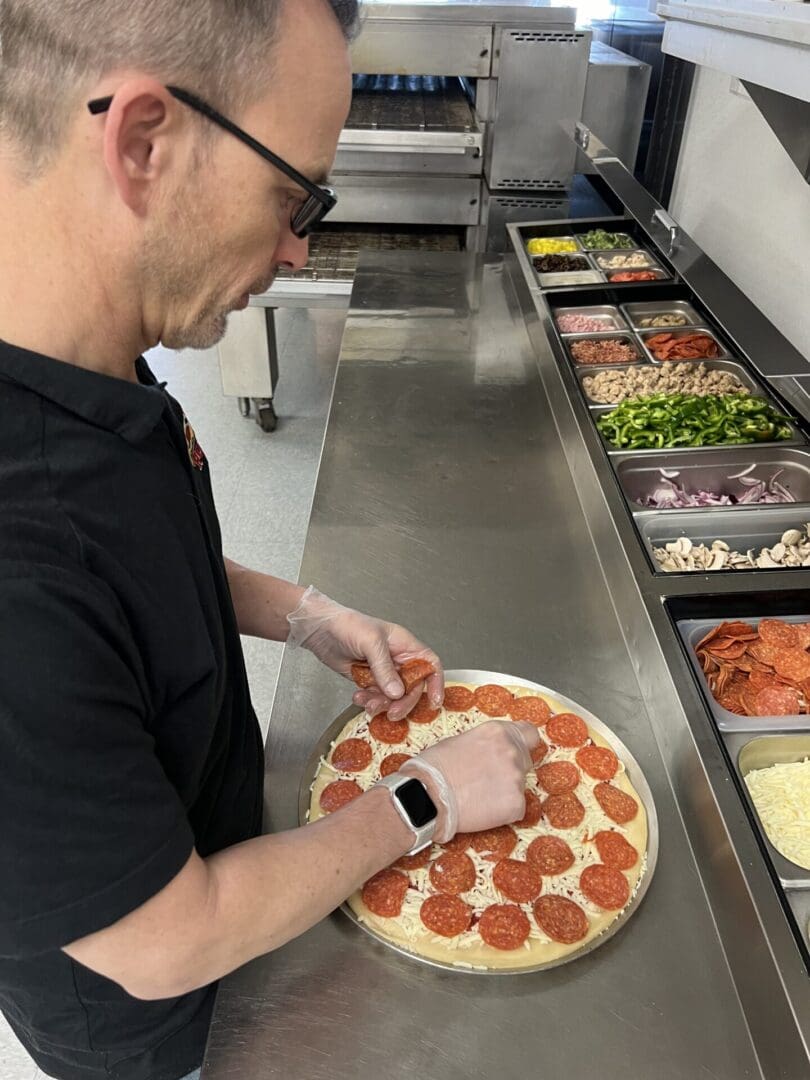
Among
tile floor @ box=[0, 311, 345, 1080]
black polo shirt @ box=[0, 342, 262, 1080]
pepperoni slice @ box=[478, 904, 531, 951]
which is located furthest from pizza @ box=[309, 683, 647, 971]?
tile floor @ box=[0, 311, 345, 1080]

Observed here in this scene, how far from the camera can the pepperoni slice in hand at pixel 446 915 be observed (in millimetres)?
1071

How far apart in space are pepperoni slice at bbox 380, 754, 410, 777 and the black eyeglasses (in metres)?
0.80

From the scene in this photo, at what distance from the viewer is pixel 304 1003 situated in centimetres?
102

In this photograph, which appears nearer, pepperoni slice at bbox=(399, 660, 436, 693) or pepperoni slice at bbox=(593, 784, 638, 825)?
pepperoni slice at bbox=(593, 784, 638, 825)

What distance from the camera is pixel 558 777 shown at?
4.21 ft

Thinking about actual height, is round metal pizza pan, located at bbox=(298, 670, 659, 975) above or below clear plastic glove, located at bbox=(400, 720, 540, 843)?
below

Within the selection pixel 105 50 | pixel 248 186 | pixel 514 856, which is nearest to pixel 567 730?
pixel 514 856

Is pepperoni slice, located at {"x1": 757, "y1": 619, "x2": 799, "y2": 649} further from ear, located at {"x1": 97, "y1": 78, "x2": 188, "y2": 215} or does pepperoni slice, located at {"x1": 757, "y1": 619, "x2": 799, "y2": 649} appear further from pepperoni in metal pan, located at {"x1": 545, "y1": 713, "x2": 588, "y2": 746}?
ear, located at {"x1": 97, "y1": 78, "x2": 188, "y2": 215}

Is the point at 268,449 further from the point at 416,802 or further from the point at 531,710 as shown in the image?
the point at 416,802

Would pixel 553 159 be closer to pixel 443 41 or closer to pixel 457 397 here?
pixel 443 41

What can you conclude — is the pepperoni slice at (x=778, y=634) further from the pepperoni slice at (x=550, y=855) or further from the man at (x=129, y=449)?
the man at (x=129, y=449)

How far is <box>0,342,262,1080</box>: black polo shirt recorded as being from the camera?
68 cm

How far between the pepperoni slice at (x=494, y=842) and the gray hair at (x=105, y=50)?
1.00m

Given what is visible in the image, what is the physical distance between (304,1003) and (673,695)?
0.75m
